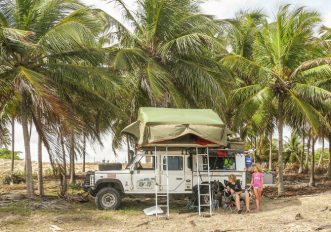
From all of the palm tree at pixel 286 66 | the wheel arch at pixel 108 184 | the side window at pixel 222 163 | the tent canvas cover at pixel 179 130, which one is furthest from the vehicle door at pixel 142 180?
the palm tree at pixel 286 66

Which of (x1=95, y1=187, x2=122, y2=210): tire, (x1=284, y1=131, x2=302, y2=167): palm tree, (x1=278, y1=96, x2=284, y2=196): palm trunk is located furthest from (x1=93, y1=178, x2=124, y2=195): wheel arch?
(x1=284, y1=131, x2=302, y2=167): palm tree

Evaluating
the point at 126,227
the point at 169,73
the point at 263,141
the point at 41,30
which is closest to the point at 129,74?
the point at 169,73

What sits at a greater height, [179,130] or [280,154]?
[179,130]

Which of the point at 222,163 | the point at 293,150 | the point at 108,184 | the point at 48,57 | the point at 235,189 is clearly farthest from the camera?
the point at 293,150

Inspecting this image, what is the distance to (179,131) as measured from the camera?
45.1ft

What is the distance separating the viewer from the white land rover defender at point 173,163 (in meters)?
14.1

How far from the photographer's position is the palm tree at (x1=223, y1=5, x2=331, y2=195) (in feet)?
61.1

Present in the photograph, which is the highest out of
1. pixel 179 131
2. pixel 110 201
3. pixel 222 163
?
pixel 179 131

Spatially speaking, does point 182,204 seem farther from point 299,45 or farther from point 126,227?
point 299,45

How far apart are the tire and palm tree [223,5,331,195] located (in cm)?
743

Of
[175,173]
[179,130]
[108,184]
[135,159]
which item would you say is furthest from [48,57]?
[175,173]

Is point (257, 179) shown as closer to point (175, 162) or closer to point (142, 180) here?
point (175, 162)

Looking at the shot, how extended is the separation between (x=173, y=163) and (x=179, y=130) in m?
1.73

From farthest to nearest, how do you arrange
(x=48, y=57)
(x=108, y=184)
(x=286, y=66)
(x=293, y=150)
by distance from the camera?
1. (x=293, y=150)
2. (x=286, y=66)
3. (x=48, y=57)
4. (x=108, y=184)
